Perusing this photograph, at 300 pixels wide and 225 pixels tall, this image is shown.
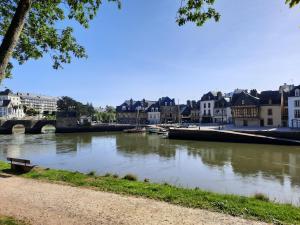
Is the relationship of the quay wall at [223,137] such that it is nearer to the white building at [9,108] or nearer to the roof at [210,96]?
the roof at [210,96]

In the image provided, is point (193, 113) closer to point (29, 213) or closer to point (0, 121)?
point (0, 121)

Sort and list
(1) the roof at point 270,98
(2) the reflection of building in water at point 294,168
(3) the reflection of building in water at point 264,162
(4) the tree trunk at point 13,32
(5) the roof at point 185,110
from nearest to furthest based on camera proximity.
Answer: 1. (4) the tree trunk at point 13,32
2. (2) the reflection of building in water at point 294,168
3. (3) the reflection of building in water at point 264,162
4. (1) the roof at point 270,98
5. (5) the roof at point 185,110

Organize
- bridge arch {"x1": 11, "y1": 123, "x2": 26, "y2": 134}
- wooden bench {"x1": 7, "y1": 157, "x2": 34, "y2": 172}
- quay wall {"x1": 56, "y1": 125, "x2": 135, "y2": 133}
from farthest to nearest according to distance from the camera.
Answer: bridge arch {"x1": 11, "y1": 123, "x2": 26, "y2": 134} < quay wall {"x1": 56, "y1": 125, "x2": 135, "y2": 133} < wooden bench {"x1": 7, "y1": 157, "x2": 34, "y2": 172}

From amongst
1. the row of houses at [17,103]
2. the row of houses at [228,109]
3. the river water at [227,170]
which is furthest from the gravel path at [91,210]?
the row of houses at [17,103]

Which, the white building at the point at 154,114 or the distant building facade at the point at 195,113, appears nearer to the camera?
the distant building facade at the point at 195,113

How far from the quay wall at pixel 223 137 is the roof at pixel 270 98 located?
19.1 m

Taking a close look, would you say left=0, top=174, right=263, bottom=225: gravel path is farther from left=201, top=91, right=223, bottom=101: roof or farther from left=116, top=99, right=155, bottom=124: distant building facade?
left=116, top=99, right=155, bottom=124: distant building facade

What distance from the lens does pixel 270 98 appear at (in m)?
58.4

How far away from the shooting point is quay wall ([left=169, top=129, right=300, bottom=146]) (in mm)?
38362

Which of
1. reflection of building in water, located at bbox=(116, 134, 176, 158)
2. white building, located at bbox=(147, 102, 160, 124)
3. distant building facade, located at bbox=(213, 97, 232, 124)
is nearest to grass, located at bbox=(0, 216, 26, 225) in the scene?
reflection of building in water, located at bbox=(116, 134, 176, 158)

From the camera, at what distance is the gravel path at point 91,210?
701 centimetres

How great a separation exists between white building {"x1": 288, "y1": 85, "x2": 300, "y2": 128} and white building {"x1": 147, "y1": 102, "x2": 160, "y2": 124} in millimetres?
48219

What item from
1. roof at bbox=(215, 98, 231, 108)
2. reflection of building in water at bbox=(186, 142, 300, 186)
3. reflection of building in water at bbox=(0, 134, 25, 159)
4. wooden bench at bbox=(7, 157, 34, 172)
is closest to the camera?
wooden bench at bbox=(7, 157, 34, 172)

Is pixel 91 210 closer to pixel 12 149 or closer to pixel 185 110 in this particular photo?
pixel 12 149
